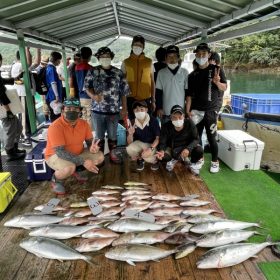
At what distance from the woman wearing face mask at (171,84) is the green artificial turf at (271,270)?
2891 millimetres

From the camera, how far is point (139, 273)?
2.43 metres

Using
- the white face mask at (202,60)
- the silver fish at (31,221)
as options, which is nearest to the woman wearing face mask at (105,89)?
the white face mask at (202,60)

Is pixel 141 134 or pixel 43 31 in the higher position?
pixel 43 31

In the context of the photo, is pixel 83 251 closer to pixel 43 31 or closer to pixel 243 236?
pixel 243 236

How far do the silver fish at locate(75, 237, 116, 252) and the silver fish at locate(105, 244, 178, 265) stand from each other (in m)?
0.13

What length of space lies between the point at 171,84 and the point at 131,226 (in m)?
2.61

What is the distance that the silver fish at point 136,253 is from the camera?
99.4 inches

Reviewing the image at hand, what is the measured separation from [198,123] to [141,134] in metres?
0.95

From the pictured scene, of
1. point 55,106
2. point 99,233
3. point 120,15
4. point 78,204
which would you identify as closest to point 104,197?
point 78,204

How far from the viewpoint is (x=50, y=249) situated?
2.60m

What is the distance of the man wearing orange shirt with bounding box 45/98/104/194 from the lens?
3.84 metres

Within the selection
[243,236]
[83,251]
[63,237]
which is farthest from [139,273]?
[243,236]

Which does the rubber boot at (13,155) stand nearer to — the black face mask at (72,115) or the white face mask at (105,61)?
the black face mask at (72,115)

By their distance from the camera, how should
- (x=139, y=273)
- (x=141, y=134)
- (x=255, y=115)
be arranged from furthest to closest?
(x=255, y=115) < (x=141, y=134) < (x=139, y=273)
